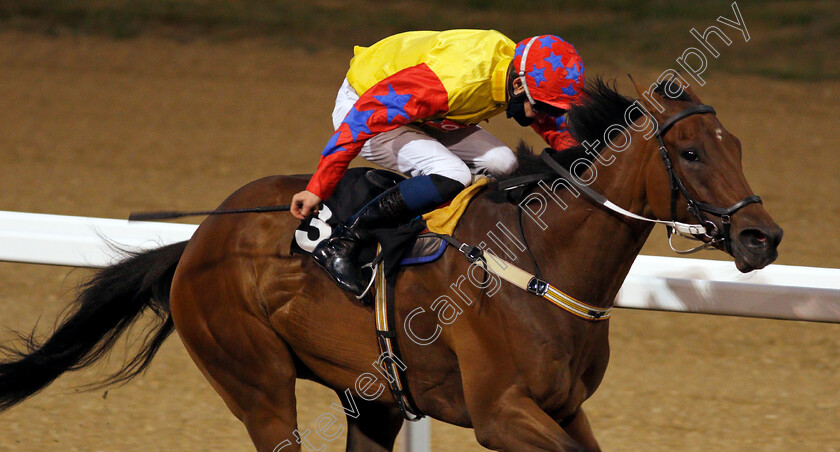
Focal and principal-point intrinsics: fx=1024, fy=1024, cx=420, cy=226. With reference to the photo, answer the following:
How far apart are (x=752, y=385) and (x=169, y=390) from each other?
2.72 meters

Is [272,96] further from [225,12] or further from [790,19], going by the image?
[790,19]

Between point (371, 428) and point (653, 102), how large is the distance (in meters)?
1.58

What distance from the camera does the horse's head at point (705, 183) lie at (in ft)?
8.14

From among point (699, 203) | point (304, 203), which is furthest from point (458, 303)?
point (699, 203)

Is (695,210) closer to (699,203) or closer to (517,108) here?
(699,203)

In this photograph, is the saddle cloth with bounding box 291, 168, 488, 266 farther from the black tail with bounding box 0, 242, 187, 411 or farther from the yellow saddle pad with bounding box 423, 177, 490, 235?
the black tail with bounding box 0, 242, 187, 411

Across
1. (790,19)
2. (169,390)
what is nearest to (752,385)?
(169,390)

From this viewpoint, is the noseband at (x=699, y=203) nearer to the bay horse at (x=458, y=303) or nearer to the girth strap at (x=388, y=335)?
the bay horse at (x=458, y=303)

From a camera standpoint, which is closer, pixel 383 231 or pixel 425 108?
pixel 425 108

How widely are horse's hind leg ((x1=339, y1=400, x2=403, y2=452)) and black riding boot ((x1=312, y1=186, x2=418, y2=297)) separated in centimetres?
70

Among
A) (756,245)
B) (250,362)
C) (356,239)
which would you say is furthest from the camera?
(250,362)

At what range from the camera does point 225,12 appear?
1427 cm

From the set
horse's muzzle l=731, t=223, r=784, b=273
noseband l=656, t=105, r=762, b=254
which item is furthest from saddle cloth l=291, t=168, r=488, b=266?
horse's muzzle l=731, t=223, r=784, b=273

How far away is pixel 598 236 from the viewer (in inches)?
111
